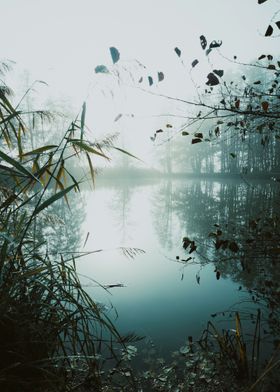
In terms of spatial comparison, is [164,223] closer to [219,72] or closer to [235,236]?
[235,236]

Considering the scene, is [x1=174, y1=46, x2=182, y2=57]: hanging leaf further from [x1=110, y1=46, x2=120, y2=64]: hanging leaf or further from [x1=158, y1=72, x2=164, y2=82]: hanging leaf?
[x1=110, y1=46, x2=120, y2=64]: hanging leaf

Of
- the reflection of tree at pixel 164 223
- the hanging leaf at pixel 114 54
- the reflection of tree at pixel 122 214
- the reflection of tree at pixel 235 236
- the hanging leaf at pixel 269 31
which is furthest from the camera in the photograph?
the reflection of tree at pixel 122 214

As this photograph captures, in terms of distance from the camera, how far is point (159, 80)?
2084 mm

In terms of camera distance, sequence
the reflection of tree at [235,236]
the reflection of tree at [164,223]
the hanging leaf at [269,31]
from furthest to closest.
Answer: the reflection of tree at [164,223] < the reflection of tree at [235,236] < the hanging leaf at [269,31]

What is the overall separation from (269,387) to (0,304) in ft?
7.73

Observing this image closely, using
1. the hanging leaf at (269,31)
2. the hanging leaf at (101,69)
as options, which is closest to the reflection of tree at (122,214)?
the hanging leaf at (101,69)

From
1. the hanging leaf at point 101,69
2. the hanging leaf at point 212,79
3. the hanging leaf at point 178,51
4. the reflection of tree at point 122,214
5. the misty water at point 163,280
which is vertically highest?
the hanging leaf at point 178,51

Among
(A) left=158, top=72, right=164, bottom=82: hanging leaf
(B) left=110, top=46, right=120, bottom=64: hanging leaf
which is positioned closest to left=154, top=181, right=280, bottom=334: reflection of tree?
(A) left=158, top=72, right=164, bottom=82: hanging leaf

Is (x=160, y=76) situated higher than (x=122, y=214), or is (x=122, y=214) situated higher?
(x=160, y=76)

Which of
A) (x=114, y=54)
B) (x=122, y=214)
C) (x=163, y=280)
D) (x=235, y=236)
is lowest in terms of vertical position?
(x=163, y=280)

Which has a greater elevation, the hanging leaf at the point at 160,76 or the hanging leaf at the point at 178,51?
the hanging leaf at the point at 178,51

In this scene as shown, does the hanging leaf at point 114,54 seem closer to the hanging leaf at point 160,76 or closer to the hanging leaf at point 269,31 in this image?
the hanging leaf at point 160,76

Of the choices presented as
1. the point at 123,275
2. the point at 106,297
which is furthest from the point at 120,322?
the point at 123,275

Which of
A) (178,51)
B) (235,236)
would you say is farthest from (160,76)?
(235,236)
